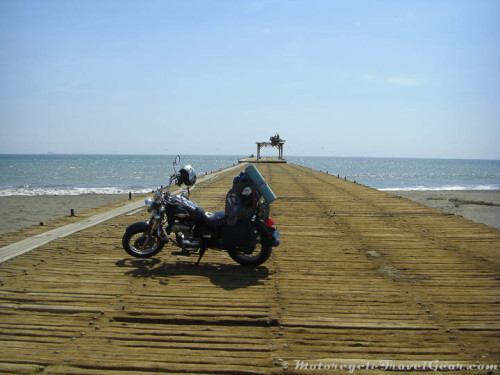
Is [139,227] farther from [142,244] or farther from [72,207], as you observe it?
[72,207]

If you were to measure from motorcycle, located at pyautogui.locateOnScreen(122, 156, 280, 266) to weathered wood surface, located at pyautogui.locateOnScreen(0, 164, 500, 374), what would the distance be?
246 mm

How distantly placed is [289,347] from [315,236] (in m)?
4.77

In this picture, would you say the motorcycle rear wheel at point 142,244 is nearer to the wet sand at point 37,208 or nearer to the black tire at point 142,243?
the black tire at point 142,243

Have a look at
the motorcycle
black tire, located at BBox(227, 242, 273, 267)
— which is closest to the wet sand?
the motorcycle

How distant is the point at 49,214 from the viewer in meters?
21.0

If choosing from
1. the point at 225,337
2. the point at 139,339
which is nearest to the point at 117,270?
the point at 139,339

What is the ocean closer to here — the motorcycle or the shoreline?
the shoreline

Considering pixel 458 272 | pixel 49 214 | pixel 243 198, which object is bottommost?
pixel 49 214

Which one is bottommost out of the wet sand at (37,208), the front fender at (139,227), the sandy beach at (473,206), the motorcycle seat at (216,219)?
the wet sand at (37,208)

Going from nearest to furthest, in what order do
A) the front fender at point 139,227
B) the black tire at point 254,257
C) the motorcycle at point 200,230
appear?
the motorcycle at point 200,230
the black tire at point 254,257
the front fender at point 139,227

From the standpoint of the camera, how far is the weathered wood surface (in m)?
3.21

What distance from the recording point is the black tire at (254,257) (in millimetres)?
5734

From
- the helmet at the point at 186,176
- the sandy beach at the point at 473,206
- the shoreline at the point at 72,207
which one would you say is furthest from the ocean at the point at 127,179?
the helmet at the point at 186,176

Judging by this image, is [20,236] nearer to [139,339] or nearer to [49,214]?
[139,339]
